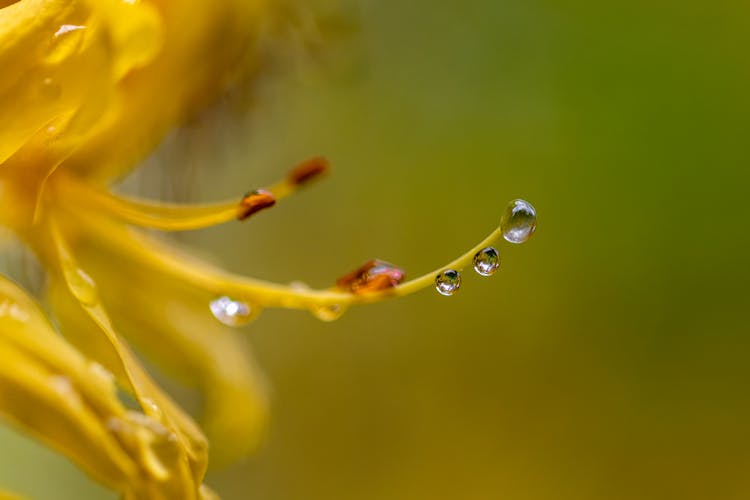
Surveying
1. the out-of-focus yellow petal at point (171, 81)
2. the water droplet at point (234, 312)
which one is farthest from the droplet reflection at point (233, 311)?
the out-of-focus yellow petal at point (171, 81)

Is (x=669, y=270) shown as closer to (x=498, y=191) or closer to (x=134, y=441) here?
(x=498, y=191)

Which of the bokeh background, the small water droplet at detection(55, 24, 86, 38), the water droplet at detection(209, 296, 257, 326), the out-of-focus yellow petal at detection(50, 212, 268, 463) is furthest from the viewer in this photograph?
the bokeh background

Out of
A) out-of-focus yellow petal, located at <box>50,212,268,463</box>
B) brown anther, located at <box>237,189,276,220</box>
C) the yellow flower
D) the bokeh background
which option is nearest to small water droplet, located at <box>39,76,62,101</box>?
the yellow flower

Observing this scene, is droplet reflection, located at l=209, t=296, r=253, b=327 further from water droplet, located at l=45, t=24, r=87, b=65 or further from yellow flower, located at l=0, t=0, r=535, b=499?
water droplet, located at l=45, t=24, r=87, b=65

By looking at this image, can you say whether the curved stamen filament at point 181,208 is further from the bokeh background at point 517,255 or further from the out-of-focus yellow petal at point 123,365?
the bokeh background at point 517,255

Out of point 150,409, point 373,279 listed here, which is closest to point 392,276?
point 373,279

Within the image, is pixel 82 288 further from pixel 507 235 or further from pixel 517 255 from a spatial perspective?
pixel 517 255

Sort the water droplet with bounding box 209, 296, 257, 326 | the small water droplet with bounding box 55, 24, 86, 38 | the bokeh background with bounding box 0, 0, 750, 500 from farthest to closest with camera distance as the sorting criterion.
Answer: the bokeh background with bounding box 0, 0, 750, 500
the water droplet with bounding box 209, 296, 257, 326
the small water droplet with bounding box 55, 24, 86, 38
